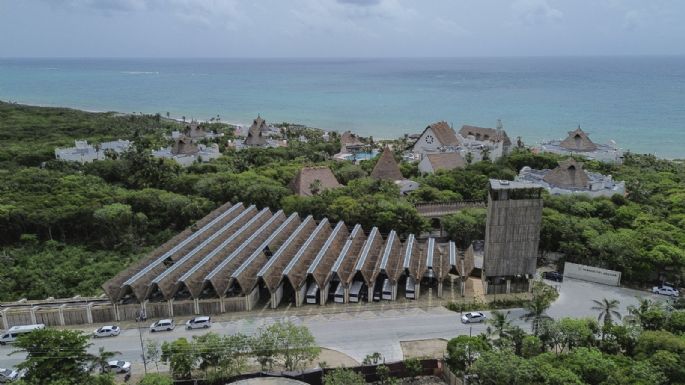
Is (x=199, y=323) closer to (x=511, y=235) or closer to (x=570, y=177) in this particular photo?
(x=511, y=235)

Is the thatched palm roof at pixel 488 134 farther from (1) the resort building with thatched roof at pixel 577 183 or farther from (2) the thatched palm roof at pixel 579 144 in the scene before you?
(1) the resort building with thatched roof at pixel 577 183

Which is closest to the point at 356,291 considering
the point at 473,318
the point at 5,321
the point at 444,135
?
the point at 473,318

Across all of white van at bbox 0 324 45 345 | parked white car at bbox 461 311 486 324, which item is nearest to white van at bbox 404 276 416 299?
parked white car at bbox 461 311 486 324

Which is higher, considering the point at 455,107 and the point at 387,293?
the point at 455,107

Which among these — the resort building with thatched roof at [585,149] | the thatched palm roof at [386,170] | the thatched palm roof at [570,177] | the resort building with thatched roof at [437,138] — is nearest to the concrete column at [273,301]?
the thatched palm roof at [386,170]

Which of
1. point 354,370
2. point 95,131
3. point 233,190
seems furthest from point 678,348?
point 95,131

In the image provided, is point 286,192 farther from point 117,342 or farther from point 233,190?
point 117,342
